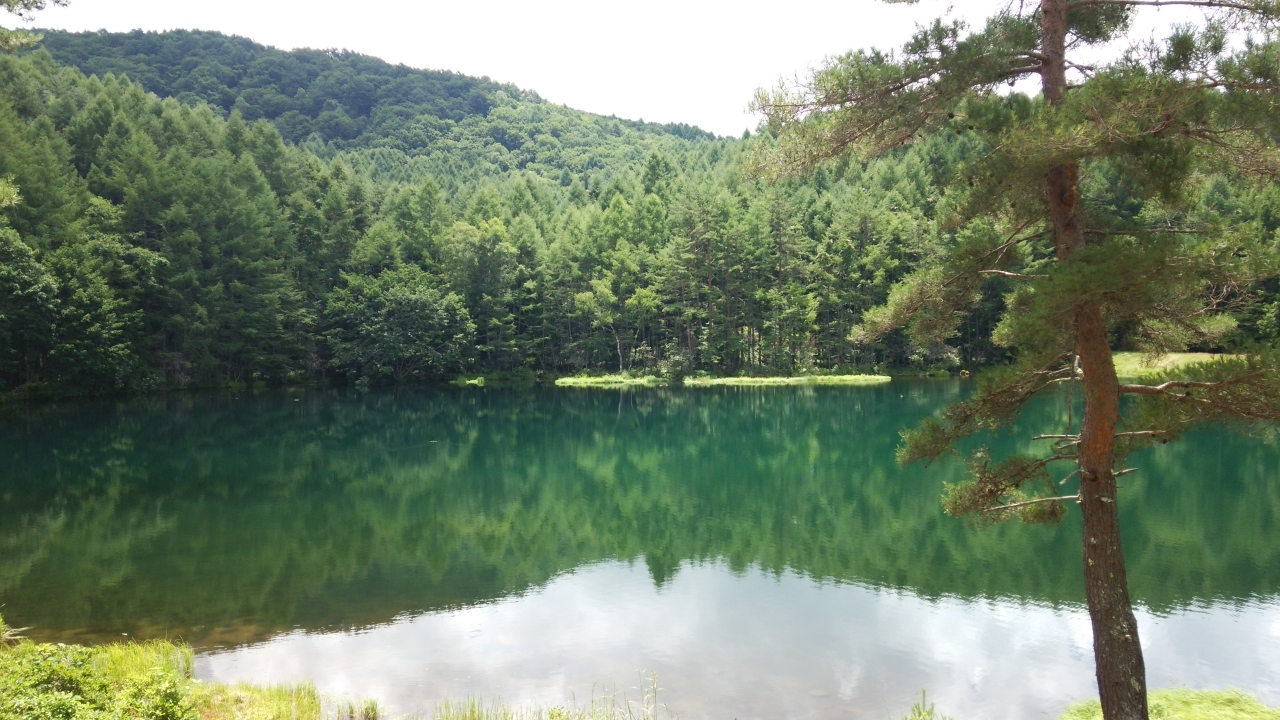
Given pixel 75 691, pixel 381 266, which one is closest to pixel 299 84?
pixel 381 266

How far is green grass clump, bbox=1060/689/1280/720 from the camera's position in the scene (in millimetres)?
7391

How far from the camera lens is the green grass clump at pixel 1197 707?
7391mm

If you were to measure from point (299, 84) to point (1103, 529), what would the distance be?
13790cm

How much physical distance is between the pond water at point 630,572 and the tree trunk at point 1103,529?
235cm

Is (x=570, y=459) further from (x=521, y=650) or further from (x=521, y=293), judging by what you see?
(x=521, y=293)

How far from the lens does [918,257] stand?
55.3m

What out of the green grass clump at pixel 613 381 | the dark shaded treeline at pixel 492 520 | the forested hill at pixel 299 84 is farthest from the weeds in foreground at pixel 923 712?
the forested hill at pixel 299 84

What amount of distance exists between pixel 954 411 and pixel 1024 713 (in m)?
3.71

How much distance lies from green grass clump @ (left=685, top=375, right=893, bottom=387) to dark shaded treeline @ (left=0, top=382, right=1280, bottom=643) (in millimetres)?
19142

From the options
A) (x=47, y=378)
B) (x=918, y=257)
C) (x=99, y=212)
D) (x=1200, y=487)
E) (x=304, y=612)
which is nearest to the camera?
(x=304, y=612)

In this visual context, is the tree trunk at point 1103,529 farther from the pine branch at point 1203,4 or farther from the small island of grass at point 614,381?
the small island of grass at point 614,381

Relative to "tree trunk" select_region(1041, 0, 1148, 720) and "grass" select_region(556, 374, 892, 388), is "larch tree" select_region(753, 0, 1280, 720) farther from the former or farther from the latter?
"grass" select_region(556, 374, 892, 388)

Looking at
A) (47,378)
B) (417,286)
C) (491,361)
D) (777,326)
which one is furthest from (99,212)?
(777,326)

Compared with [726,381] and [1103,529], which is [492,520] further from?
[726,381]
